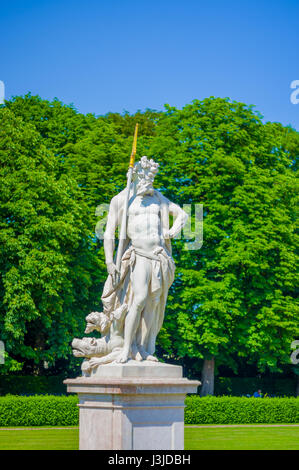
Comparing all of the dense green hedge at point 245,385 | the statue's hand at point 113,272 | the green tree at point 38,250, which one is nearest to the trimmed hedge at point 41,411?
the green tree at point 38,250

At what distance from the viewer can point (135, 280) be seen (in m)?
11.6

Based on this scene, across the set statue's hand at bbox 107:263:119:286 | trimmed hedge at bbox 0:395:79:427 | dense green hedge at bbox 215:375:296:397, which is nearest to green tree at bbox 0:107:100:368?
trimmed hedge at bbox 0:395:79:427

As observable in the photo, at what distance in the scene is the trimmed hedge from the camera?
2519 cm

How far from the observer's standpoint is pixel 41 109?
117 feet

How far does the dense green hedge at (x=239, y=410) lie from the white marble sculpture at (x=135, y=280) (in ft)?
51.6

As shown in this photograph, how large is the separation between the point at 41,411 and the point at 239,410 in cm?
781

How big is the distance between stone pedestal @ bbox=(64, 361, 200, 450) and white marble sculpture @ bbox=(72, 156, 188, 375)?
0.45m

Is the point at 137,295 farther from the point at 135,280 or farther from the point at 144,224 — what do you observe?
the point at 144,224

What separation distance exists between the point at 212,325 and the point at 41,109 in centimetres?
1343

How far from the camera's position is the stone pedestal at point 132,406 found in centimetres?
1046
